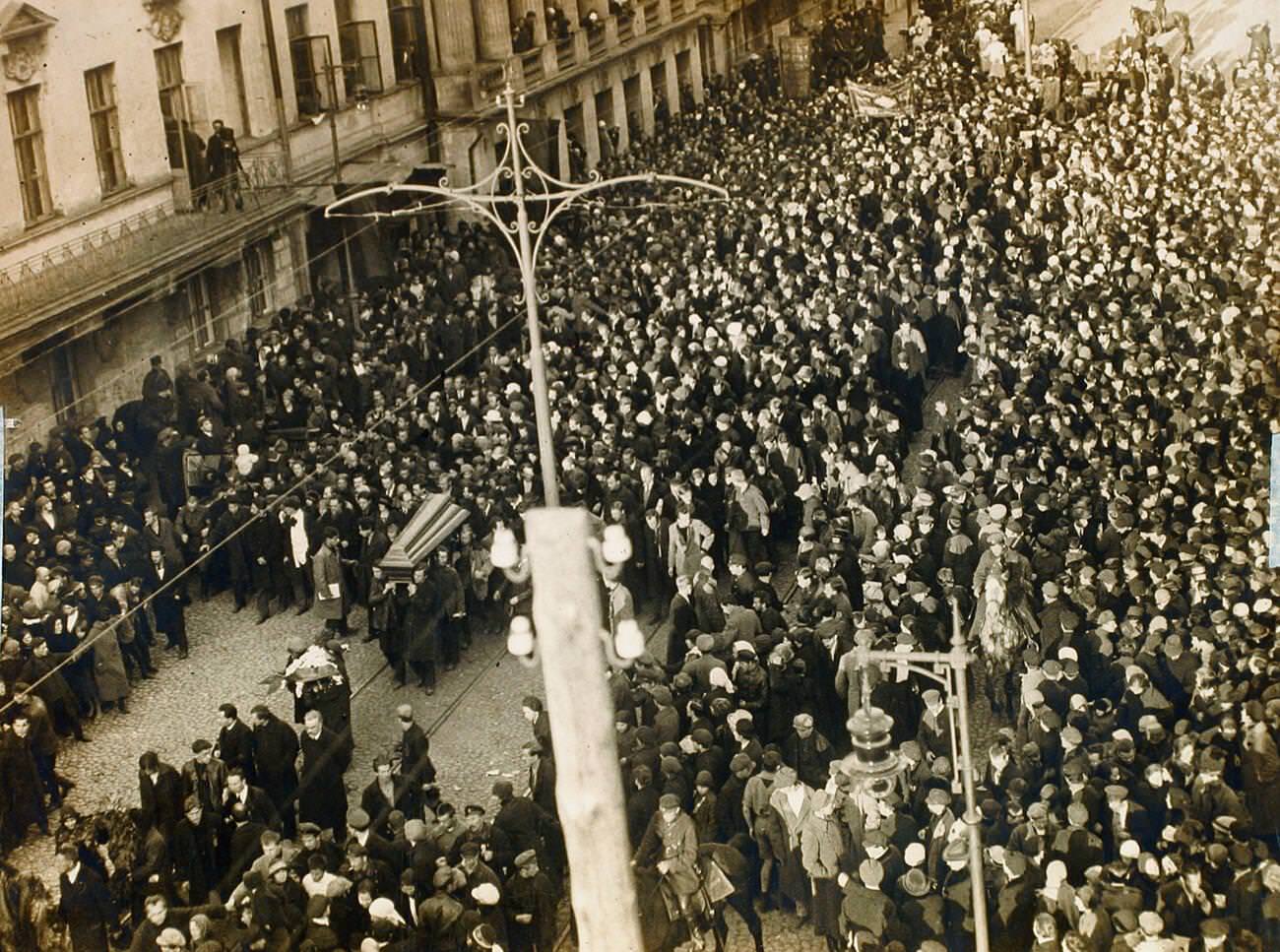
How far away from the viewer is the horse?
12.6m

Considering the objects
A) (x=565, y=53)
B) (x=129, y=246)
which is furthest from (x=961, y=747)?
(x=129, y=246)

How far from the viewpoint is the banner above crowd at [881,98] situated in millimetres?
20766

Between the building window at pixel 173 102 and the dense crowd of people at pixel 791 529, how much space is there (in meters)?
2.24

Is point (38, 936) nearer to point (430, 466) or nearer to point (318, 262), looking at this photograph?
point (430, 466)

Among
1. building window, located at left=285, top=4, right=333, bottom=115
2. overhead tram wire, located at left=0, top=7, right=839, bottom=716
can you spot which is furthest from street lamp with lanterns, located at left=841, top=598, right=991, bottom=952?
building window, located at left=285, top=4, right=333, bottom=115

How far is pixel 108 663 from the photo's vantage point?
17031mm

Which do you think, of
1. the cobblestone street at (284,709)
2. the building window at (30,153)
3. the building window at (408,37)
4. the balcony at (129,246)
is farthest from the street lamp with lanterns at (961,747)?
the building window at (408,37)

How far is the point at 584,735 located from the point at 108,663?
31.6 ft

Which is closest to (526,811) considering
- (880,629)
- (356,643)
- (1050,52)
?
(880,629)

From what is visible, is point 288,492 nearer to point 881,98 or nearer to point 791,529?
point 791,529

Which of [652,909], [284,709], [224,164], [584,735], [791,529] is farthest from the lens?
[224,164]

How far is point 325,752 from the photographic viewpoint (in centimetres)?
1505

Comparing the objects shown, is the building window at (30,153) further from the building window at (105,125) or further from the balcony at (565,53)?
Answer: the balcony at (565,53)

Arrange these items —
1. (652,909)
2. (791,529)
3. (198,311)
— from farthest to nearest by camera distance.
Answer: (198,311) → (791,529) → (652,909)
